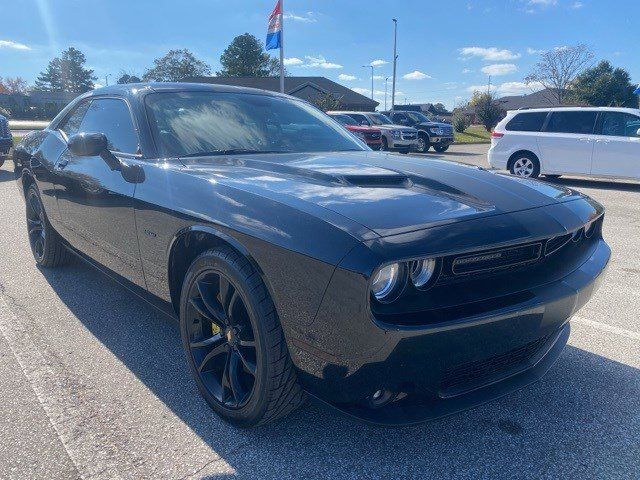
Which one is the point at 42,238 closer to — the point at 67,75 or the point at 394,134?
the point at 394,134

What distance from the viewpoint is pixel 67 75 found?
86.9 m

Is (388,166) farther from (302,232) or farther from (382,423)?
(382,423)

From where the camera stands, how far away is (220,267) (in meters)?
2.01

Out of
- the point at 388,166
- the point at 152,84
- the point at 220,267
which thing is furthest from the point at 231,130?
the point at 220,267

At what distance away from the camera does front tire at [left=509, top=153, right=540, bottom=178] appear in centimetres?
1081

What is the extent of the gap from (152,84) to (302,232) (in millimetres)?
2019

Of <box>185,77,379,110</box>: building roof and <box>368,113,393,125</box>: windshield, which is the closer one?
<box>368,113,393,125</box>: windshield

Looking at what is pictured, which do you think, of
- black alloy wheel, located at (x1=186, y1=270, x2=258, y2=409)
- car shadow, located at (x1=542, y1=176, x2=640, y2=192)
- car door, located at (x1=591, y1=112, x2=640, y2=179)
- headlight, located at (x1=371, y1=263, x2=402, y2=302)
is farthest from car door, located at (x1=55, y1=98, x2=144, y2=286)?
car door, located at (x1=591, y1=112, x2=640, y2=179)

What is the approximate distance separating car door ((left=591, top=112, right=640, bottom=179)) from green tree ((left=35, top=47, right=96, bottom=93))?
92.1 metres

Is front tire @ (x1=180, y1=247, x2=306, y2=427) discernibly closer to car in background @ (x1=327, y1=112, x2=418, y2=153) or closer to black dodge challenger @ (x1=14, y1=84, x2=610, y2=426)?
black dodge challenger @ (x1=14, y1=84, x2=610, y2=426)

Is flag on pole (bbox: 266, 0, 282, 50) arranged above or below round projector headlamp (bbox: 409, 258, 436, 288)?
above

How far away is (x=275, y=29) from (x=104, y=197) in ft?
56.6

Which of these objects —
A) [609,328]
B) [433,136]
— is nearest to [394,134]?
[433,136]

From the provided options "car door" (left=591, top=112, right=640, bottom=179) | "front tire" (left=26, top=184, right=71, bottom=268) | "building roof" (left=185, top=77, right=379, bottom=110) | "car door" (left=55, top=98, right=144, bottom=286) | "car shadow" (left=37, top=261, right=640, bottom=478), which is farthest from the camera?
"building roof" (left=185, top=77, right=379, bottom=110)
